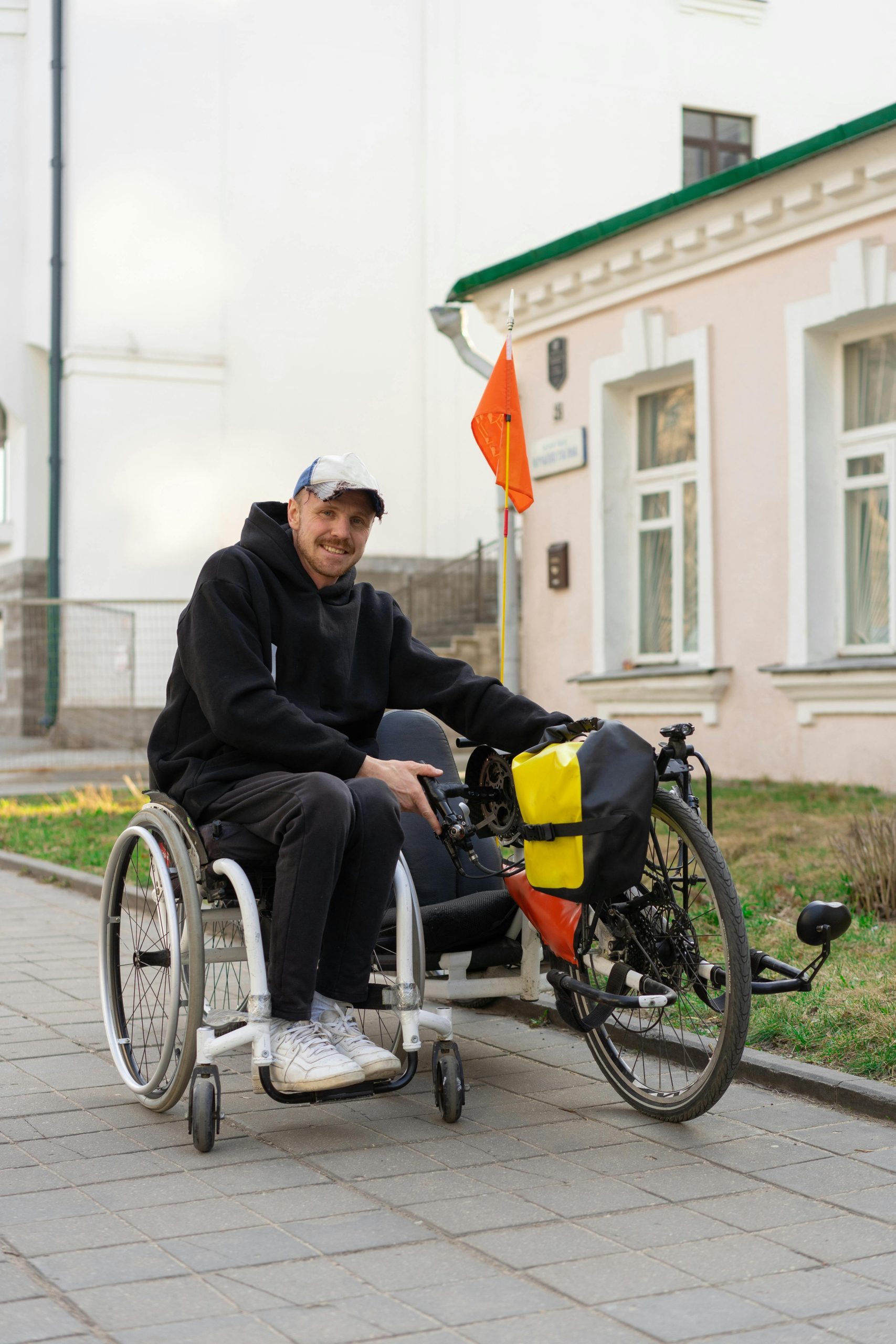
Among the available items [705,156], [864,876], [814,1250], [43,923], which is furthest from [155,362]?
[814,1250]

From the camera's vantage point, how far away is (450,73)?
70.8 feet

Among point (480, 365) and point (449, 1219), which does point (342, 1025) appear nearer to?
point (449, 1219)

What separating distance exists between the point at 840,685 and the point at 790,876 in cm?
402

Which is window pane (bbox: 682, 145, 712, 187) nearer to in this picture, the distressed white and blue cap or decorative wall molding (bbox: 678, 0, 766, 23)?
decorative wall molding (bbox: 678, 0, 766, 23)

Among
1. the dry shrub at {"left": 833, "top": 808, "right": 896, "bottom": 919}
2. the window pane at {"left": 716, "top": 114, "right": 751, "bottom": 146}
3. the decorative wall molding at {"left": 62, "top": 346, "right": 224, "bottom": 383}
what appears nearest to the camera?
the dry shrub at {"left": 833, "top": 808, "right": 896, "bottom": 919}

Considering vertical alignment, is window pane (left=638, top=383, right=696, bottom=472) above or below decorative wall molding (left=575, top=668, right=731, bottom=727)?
above

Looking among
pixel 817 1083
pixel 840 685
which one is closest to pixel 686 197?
pixel 840 685

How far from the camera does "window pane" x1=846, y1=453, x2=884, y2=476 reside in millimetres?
10883

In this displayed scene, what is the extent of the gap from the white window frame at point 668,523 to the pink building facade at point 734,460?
0.06 feet

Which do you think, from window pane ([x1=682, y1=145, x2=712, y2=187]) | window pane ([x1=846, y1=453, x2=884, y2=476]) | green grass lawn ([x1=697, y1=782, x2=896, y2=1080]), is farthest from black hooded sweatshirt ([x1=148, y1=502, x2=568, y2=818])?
window pane ([x1=682, y1=145, x2=712, y2=187])

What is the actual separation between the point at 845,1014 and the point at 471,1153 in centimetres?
138

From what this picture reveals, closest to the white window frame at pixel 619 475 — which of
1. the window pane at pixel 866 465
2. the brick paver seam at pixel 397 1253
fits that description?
the window pane at pixel 866 465

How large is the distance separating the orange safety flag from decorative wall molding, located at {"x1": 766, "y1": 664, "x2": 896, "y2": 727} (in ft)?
13.6

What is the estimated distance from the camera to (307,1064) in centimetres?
356
